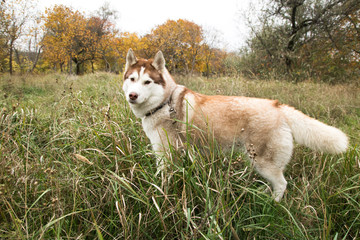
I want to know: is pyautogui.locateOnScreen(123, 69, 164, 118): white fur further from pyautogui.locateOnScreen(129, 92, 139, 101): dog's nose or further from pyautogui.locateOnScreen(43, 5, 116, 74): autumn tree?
pyautogui.locateOnScreen(43, 5, 116, 74): autumn tree

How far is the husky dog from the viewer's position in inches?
80.7

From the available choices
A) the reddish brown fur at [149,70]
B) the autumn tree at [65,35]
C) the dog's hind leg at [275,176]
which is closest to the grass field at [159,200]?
the dog's hind leg at [275,176]

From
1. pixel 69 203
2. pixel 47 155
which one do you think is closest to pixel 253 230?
pixel 69 203

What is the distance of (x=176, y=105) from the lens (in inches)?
97.2

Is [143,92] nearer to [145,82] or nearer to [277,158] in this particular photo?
[145,82]

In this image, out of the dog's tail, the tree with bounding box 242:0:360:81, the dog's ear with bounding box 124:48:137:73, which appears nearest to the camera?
the dog's tail

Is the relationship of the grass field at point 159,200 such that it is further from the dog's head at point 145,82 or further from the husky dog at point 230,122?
the dog's head at point 145,82

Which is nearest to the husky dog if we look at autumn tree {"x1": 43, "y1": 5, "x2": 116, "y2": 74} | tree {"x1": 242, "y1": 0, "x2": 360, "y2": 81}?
tree {"x1": 242, "y1": 0, "x2": 360, "y2": 81}

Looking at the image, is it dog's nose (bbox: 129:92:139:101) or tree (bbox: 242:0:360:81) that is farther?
tree (bbox: 242:0:360:81)

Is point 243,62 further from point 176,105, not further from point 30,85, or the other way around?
point 30,85

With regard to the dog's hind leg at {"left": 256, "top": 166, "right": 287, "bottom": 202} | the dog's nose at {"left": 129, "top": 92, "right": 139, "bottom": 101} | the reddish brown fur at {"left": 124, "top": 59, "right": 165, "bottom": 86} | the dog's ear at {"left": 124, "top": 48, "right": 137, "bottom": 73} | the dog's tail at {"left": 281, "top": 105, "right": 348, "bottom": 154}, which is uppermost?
the dog's ear at {"left": 124, "top": 48, "right": 137, "bottom": 73}

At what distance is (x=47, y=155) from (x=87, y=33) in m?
25.0

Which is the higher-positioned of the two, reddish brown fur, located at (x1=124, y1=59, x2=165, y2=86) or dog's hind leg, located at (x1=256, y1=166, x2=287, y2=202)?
reddish brown fur, located at (x1=124, y1=59, x2=165, y2=86)

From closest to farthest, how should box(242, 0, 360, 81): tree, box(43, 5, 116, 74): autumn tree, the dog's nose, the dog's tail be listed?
the dog's tail → the dog's nose → box(242, 0, 360, 81): tree → box(43, 5, 116, 74): autumn tree
